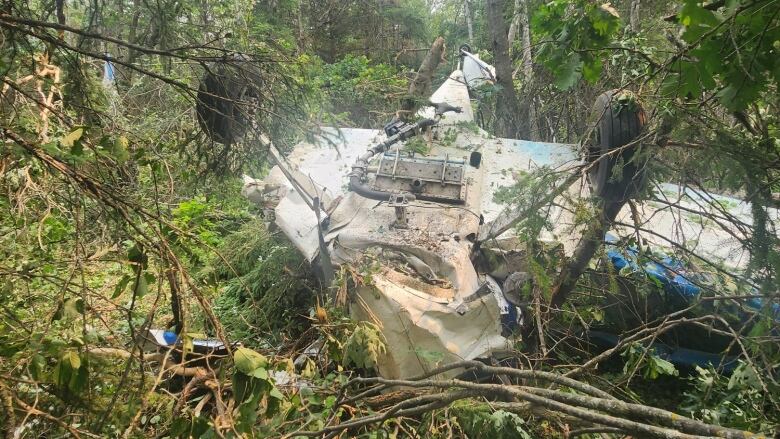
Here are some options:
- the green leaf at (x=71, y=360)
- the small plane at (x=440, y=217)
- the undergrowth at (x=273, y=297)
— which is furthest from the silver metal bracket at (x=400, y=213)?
the green leaf at (x=71, y=360)

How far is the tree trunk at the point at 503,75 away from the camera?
23.7 feet

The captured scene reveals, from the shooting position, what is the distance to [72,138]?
60.9 inches

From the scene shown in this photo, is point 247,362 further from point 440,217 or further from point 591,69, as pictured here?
point 440,217

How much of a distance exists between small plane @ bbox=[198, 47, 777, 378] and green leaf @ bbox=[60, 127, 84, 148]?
932 mm

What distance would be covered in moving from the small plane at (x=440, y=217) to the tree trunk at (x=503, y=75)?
5.01 ft

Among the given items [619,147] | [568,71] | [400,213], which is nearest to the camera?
[568,71]

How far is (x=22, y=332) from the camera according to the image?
2.36 m

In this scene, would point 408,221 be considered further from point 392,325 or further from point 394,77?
point 394,77

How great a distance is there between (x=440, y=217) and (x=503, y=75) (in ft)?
13.0

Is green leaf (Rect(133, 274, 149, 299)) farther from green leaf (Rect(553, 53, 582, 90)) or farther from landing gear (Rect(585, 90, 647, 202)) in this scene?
landing gear (Rect(585, 90, 647, 202))

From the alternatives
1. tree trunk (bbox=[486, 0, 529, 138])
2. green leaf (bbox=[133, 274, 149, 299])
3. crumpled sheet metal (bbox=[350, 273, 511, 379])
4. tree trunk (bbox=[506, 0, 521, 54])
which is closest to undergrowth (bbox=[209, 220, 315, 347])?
crumpled sheet metal (bbox=[350, 273, 511, 379])

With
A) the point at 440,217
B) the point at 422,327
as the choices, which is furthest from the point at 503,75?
the point at 422,327

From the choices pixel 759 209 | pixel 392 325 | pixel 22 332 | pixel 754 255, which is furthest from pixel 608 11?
pixel 22 332

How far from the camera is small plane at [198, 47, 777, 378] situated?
322 centimetres
